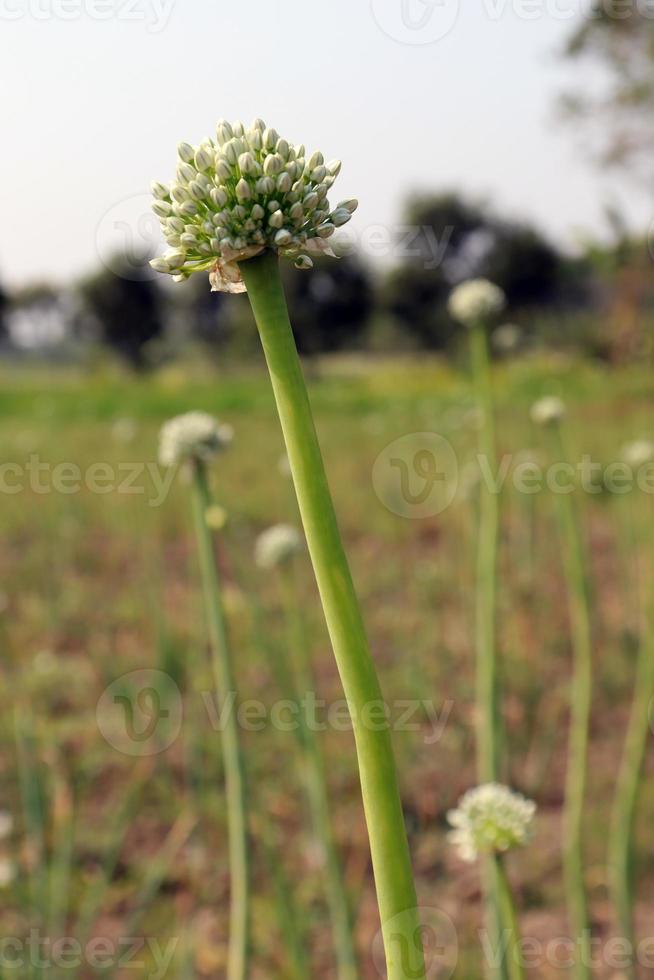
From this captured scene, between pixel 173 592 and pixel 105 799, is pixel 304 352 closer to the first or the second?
pixel 173 592

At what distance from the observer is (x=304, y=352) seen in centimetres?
1938

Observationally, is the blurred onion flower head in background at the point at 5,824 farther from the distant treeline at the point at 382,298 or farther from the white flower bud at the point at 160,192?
the distant treeline at the point at 382,298

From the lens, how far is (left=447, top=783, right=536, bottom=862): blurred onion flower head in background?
2.32 feet

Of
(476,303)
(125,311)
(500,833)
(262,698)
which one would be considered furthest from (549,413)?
(125,311)

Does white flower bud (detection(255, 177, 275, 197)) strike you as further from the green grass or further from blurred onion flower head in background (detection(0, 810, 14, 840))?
blurred onion flower head in background (detection(0, 810, 14, 840))

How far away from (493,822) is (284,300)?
0.50 m

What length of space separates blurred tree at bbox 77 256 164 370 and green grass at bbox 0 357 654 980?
57.9 ft

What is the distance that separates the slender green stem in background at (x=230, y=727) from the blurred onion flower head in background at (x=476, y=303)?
67 centimetres

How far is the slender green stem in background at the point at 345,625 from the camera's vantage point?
39 centimetres

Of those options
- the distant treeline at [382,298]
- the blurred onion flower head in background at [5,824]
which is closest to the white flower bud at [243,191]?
the blurred onion flower head in background at [5,824]

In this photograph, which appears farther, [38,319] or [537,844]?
[38,319]

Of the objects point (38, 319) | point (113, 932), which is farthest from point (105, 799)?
point (38, 319)

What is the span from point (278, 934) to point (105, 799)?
64cm

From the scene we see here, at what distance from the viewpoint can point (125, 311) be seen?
22062mm
